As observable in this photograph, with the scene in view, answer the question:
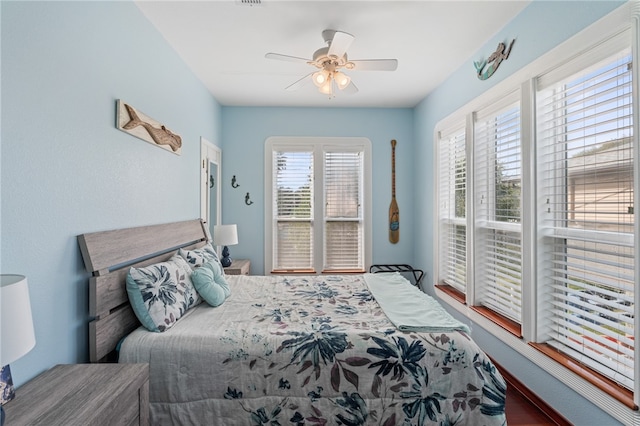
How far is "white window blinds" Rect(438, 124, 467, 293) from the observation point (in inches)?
122

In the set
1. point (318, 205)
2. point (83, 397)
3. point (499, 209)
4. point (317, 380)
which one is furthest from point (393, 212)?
point (83, 397)

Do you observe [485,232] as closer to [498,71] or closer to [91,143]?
[498,71]

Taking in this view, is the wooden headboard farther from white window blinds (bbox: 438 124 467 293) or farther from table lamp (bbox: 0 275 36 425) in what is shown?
white window blinds (bbox: 438 124 467 293)

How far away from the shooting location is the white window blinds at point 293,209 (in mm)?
4117

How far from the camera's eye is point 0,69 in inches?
44.1

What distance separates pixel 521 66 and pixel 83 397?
300cm

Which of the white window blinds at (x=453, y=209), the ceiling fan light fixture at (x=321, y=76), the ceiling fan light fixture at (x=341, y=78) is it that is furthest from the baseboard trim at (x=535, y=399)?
the ceiling fan light fixture at (x=321, y=76)

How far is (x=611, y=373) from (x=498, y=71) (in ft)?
6.87

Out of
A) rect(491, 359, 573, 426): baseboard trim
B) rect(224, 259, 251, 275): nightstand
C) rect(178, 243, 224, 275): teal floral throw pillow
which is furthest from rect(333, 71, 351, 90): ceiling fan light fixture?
rect(491, 359, 573, 426): baseboard trim

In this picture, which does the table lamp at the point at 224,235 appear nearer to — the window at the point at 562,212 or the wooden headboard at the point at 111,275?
the wooden headboard at the point at 111,275

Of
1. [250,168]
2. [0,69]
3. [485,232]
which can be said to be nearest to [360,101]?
[250,168]

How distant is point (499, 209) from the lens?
8.15ft

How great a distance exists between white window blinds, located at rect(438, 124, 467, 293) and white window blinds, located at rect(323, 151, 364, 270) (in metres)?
1.08

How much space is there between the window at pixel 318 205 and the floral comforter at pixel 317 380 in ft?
8.13
